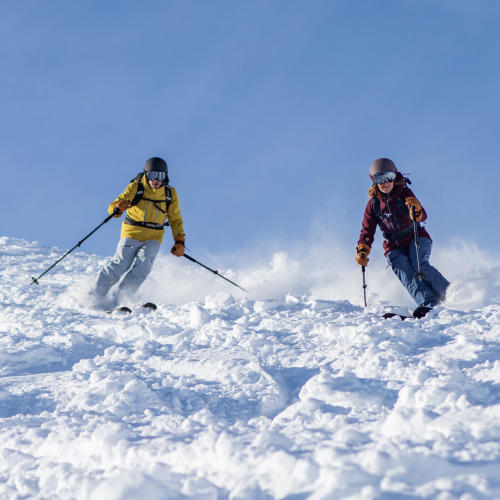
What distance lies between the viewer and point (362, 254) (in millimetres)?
7094

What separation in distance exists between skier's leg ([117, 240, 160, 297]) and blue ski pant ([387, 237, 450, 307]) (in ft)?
12.5

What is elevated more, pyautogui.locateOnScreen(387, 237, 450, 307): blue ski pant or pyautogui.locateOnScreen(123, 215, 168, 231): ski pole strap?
pyautogui.locateOnScreen(123, 215, 168, 231): ski pole strap

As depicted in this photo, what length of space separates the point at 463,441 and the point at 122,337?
4.15 metres

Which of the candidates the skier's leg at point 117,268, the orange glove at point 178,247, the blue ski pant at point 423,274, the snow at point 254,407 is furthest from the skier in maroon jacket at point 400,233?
the skier's leg at point 117,268

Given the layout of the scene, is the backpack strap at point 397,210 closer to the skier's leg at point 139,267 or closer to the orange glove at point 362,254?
the orange glove at point 362,254

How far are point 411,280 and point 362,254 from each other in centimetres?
78

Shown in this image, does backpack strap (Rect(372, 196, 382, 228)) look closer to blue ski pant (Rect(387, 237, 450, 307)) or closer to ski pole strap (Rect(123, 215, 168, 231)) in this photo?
blue ski pant (Rect(387, 237, 450, 307))

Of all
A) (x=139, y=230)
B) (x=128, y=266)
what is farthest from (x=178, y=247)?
(x=128, y=266)

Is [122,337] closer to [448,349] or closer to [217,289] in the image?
[448,349]

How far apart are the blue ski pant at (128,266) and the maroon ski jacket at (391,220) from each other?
3440 mm

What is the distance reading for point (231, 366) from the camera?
14.0 feet

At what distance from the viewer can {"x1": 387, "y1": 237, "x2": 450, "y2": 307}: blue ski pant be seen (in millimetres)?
6707

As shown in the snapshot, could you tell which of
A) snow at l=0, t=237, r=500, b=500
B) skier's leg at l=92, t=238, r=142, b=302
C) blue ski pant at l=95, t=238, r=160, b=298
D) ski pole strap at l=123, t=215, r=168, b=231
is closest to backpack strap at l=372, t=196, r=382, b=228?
snow at l=0, t=237, r=500, b=500

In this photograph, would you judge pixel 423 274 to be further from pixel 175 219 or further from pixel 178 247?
pixel 175 219
